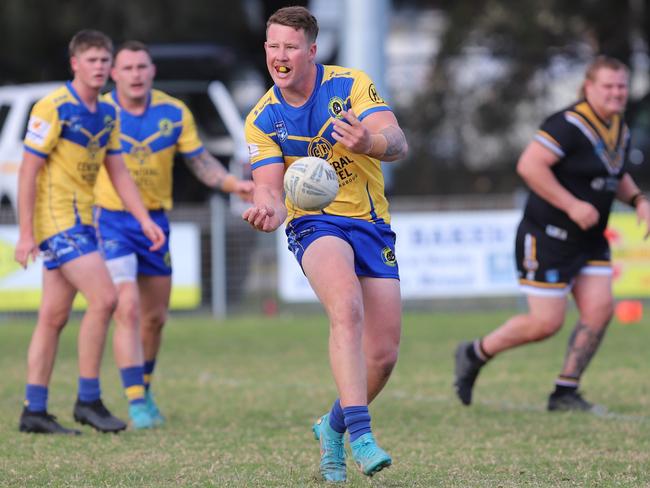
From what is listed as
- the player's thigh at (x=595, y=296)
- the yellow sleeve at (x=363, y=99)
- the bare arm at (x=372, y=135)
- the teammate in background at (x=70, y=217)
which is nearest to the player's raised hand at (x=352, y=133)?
the bare arm at (x=372, y=135)

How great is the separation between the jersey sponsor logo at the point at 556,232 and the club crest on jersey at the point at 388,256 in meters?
2.58

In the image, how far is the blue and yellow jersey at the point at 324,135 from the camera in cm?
564

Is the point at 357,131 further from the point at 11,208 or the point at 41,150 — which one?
the point at 11,208

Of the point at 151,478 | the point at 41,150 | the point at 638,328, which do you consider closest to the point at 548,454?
the point at 151,478

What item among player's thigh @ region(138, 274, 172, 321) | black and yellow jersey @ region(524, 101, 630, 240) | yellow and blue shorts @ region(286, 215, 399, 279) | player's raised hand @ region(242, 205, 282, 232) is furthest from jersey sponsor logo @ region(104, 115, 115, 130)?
black and yellow jersey @ region(524, 101, 630, 240)

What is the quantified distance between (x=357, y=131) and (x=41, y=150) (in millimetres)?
2591

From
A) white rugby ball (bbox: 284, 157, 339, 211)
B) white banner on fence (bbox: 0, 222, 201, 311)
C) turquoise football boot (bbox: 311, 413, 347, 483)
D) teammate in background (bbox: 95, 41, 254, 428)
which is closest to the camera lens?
white rugby ball (bbox: 284, 157, 339, 211)

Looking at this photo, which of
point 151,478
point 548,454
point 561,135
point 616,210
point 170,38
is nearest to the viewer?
point 151,478

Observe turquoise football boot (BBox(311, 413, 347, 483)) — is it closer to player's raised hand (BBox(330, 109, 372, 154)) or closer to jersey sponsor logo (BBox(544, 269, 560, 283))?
player's raised hand (BBox(330, 109, 372, 154))

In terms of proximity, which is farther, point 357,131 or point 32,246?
point 32,246

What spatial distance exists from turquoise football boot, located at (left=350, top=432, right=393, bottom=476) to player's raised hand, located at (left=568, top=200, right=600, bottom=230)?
3.03m

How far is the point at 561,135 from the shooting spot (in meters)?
7.97

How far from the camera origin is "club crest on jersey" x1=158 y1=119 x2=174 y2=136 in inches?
316

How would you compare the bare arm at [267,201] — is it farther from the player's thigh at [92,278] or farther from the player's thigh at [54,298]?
the player's thigh at [54,298]
